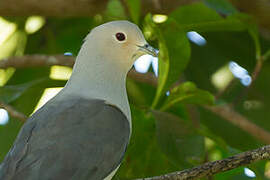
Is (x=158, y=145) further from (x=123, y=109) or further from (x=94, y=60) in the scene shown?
(x=94, y=60)

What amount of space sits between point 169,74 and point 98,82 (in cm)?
46

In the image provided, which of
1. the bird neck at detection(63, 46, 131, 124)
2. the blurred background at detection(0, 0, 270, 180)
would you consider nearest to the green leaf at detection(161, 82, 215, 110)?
the blurred background at detection(0, 0, 270, 180)

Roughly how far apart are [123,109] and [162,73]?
19.9 inches

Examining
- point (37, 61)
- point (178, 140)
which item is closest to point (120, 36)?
point (178, 140)

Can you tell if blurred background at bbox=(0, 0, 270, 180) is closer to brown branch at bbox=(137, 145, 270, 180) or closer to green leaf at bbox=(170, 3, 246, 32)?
green leaf at bbox=(170, 3, 246, 32)

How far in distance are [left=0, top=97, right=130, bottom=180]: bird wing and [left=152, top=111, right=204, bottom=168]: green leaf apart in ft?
0.98

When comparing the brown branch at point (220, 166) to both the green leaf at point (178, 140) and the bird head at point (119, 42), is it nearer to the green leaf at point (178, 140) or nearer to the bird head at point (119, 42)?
the green leaf at point (178, 140)

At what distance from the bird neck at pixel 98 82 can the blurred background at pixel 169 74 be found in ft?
0.66

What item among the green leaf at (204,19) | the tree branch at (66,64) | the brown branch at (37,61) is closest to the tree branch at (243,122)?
the tree branch at (66,64)

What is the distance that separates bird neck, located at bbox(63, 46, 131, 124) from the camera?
12.8 feet

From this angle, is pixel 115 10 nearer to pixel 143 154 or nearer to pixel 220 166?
pixel 143 154

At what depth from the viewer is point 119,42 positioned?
4113 millimetres

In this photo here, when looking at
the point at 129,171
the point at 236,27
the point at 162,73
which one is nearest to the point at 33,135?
the point at 129,171

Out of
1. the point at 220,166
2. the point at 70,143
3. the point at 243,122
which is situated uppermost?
the point at 220,166
